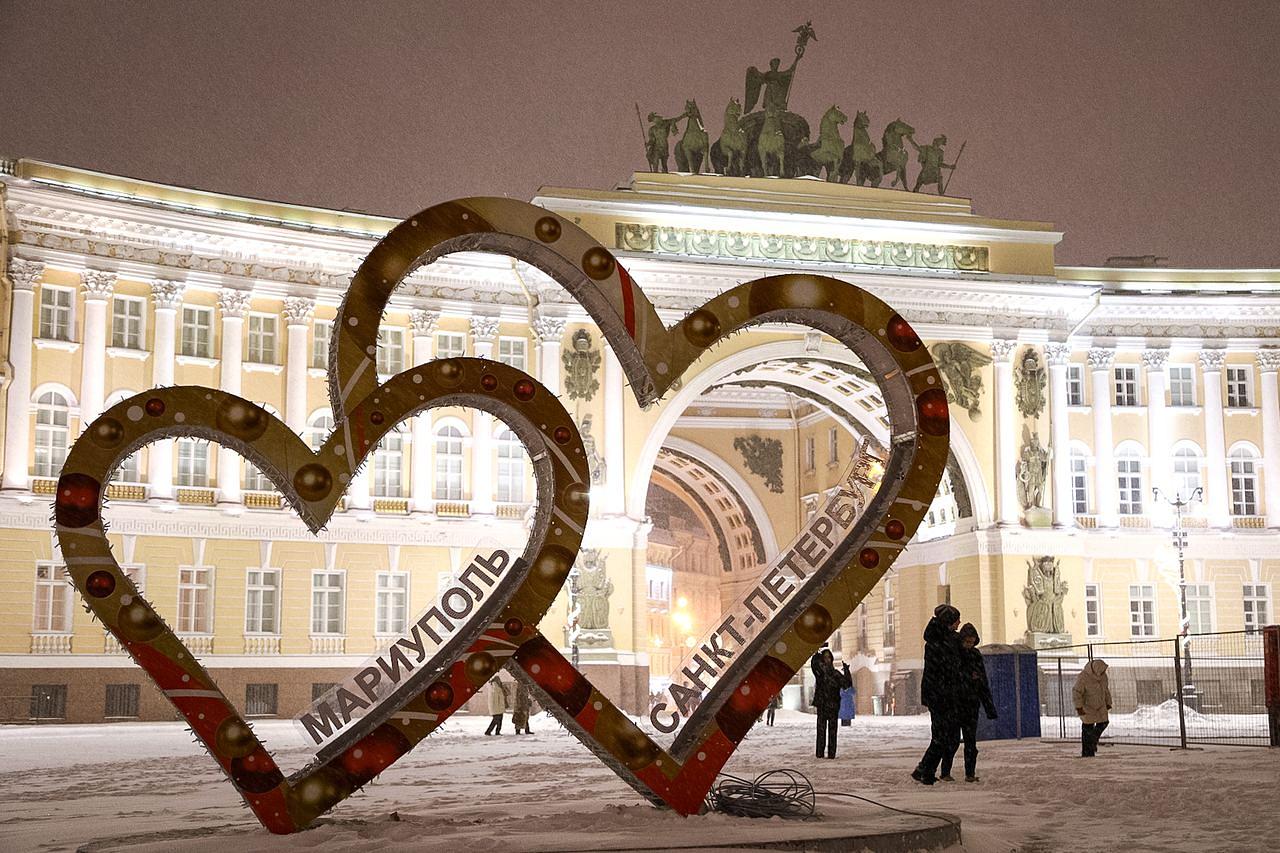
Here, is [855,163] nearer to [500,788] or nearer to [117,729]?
[117,729]

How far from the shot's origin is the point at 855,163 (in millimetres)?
44656

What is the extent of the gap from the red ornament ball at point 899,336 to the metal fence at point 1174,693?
499 inches

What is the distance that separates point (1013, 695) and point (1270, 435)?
80.9 ft

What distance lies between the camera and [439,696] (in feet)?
34.8

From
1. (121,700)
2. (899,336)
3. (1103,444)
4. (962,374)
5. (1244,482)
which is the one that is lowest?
(121,700)

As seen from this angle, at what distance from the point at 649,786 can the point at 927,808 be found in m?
3.44

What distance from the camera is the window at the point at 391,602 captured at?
40219 millimetres

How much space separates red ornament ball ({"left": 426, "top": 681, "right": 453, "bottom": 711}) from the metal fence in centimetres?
1482

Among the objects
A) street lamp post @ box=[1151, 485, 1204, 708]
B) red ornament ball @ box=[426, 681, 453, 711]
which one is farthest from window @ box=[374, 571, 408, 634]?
red ornament ball @ box=[426, 681, 453, 711]

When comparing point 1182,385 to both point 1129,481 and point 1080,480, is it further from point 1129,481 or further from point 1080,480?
point 1080,480

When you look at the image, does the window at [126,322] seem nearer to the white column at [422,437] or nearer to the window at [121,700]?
the white column at [422,437]

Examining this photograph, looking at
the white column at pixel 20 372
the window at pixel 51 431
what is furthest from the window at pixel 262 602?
the white column at pixel 20 372

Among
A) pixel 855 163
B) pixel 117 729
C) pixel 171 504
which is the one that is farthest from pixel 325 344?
pixel 855 163

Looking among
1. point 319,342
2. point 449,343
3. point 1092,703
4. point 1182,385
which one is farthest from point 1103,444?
point 1092,703
